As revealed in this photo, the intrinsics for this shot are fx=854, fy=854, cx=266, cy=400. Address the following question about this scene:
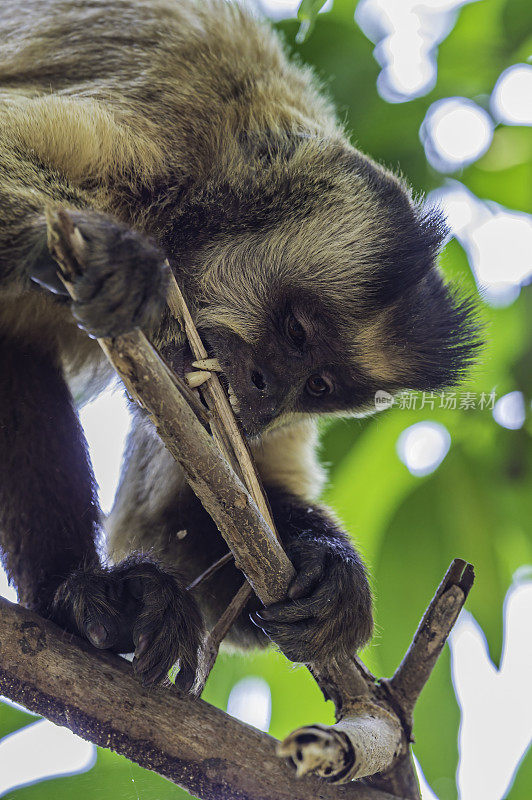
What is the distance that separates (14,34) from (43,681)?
226 cm

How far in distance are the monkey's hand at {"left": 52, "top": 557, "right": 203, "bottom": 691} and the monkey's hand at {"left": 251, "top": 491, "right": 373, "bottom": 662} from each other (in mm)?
238

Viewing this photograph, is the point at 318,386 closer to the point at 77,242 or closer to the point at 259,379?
the point at 259,379

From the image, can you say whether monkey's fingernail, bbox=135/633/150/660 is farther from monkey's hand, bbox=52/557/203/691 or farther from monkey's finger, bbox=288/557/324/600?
monkey's finger, bbox=288/557/324/600

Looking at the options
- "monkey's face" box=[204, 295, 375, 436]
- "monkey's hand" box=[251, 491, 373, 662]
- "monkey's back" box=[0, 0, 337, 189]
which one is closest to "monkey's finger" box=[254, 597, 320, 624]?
"monkey's hand" box=[251, 491, 373, 662]

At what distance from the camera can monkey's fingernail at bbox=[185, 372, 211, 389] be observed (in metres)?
2.22

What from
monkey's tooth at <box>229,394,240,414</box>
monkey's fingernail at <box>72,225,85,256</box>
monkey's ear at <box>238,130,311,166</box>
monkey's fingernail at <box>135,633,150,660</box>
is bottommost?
monkey's fingernail at <box>135,633,150,660</box>

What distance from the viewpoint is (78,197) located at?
2.40m

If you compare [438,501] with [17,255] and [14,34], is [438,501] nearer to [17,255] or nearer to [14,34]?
[17,255]

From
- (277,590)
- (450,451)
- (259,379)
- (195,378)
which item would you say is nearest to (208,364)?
(195,378)

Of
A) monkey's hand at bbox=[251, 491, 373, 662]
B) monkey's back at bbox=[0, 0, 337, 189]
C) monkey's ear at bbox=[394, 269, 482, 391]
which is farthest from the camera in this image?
monkey's ear at bbox=[394, 269, 482, 391]

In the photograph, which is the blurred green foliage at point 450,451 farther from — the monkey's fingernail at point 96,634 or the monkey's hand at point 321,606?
the monkey's fingernail at point 96,634

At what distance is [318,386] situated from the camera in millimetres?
3006

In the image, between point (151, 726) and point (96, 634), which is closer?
point (151, 726)

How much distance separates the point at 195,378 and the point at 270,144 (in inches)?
41.0
